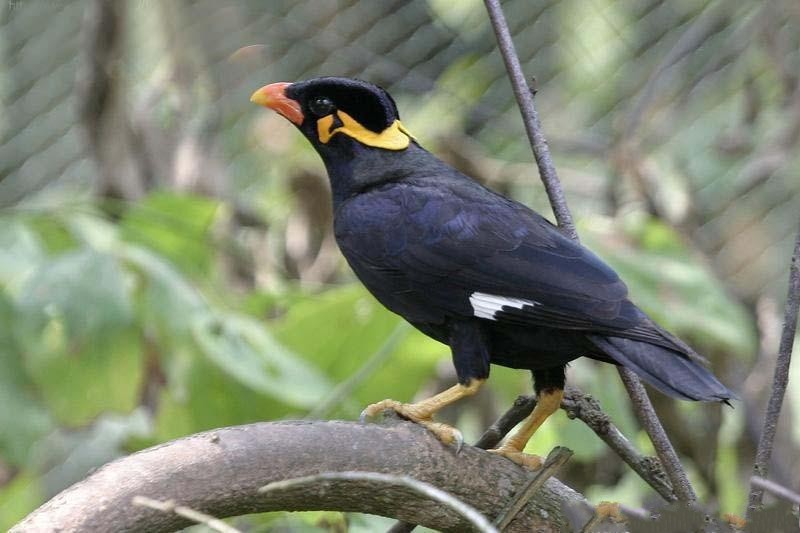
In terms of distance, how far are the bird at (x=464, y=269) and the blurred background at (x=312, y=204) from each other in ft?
0.94

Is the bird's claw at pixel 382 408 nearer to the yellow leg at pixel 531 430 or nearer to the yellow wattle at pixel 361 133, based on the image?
the yellow leg at pixel 531 430

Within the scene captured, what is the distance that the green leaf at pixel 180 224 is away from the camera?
258 centimetres

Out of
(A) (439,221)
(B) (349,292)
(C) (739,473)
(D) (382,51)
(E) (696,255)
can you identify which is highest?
(D) (382,51)

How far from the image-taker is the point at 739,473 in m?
3.34

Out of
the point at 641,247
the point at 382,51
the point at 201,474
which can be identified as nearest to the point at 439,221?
the point at 201,474

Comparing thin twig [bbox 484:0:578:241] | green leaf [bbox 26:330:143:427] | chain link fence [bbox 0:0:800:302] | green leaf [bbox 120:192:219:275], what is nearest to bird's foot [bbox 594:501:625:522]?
thin twig [bbox 484:0:578:241]

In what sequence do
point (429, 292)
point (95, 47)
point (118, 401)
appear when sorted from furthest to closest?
1. point (95, 47)
2. point (118, 401)
3. point (429, 292)

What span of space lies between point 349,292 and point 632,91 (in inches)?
Answer: 82.7

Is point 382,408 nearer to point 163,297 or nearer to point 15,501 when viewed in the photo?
point 163,297

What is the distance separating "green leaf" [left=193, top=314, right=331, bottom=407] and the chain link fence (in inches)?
50.9

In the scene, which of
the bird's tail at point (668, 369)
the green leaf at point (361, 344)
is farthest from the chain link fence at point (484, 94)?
the bird's tail at point (668, 369)

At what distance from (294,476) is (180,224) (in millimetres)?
1476

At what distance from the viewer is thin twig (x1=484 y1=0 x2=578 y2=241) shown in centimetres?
148

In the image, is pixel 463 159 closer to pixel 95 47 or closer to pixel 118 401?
pixel 95 47
